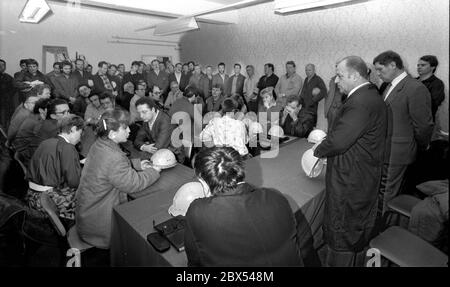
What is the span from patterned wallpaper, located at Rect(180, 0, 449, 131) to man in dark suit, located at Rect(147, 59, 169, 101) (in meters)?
0.63

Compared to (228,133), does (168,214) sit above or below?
below

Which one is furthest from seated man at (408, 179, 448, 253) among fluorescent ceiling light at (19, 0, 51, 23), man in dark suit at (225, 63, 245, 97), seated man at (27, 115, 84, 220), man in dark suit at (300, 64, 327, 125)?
fluorescent ceiling light at (19, 0, 51, 23)

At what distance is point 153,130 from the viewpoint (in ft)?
8.33

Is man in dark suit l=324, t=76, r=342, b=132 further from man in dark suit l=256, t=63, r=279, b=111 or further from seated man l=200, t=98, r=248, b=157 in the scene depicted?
seated man l=200, t=98, r=248, b=157

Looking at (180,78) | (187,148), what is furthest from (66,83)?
(187,148)

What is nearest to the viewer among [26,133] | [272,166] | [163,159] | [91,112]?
[163,159]

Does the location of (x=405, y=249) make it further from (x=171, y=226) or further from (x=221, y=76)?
(x=221, y=76)

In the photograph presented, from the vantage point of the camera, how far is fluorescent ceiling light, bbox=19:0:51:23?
3.92 m

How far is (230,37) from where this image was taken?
13.7ft

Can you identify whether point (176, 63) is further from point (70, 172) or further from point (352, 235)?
point (352, 235)

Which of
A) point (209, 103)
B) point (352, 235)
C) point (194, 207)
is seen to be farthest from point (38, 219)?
point (209, 103)

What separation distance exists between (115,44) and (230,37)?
2168mm

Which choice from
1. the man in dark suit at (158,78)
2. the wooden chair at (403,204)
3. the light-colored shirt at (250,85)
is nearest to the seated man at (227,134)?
the wooden chair at (403,204)

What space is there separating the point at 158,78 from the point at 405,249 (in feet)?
14.3
